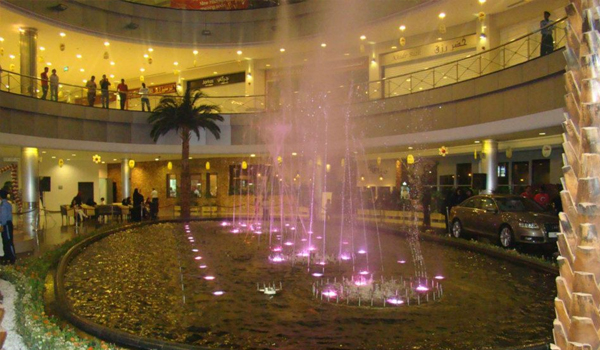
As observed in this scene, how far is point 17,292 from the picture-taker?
7480 mm

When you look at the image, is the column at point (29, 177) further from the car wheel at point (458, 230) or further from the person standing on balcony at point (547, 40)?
the person standing on balcony at point (547, 40)

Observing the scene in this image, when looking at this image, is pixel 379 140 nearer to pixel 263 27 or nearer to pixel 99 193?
pixel 263 27

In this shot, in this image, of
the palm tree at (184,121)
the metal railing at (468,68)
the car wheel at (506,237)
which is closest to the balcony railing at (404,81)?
the metal railing at (468,68)

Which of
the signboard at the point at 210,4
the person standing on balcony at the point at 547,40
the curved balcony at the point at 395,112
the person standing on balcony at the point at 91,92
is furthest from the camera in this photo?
the signboard at the point at 210,4

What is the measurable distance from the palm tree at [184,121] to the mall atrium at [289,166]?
28 centimetres

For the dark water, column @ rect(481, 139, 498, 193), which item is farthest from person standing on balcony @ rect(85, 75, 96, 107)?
column @ rect(481, 139, 498, 193)

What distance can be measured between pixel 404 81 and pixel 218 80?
53.7 feet

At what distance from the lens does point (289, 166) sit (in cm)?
3069

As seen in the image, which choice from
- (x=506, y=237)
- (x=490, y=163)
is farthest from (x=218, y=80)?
(x=506, y=237)

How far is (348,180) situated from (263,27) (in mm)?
10812

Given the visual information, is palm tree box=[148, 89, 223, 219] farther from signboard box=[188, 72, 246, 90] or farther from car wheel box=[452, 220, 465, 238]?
car wheel box=[452, 220, 465, 238]

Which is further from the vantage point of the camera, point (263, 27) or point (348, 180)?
point (348, 180)

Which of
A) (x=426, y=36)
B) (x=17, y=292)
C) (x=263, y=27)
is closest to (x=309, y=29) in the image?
(x=263, y=27)

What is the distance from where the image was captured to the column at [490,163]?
1906cm
